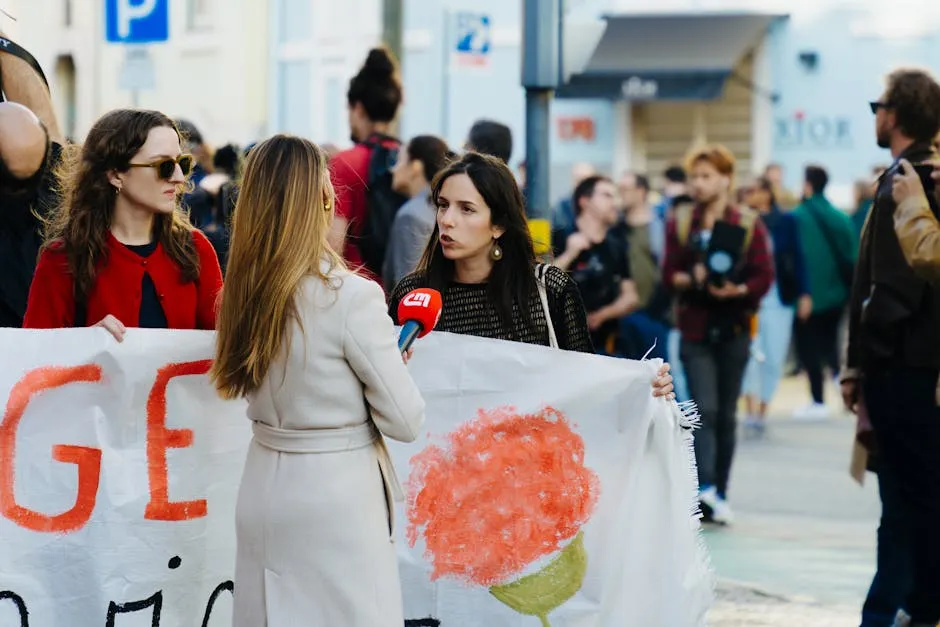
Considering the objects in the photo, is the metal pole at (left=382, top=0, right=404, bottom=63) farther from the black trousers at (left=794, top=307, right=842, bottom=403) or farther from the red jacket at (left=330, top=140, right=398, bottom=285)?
the red jacket at (left=330, top=140, right=398, bottom=285)

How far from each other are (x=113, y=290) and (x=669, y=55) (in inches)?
936

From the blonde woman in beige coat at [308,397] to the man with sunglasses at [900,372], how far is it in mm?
2753

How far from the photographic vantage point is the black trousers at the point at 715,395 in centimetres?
1013

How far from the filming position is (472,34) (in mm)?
17078

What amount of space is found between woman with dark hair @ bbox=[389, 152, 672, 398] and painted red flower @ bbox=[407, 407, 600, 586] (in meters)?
0.27

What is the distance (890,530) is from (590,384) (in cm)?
190

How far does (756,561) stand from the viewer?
8992mm

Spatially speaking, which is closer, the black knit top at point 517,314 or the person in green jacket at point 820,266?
the black knit top at point 517,314

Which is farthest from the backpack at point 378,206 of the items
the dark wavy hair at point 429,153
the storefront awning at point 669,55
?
the storefront awning at point 669,55

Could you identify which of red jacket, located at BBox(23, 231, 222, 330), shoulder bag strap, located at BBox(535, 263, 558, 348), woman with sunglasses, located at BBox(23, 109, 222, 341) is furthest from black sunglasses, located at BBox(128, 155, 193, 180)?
shoulder bag strap, located at BBox(535, 263, 558, 348)

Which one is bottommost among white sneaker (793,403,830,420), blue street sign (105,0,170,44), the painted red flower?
white sneaker (793,403,830,420)

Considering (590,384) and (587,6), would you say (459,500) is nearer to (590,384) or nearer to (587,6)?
(590,384)

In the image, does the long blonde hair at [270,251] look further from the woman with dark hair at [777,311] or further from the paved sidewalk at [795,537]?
the woman with dark hair at [777,311]

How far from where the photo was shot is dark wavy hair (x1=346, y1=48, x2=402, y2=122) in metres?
8.34
